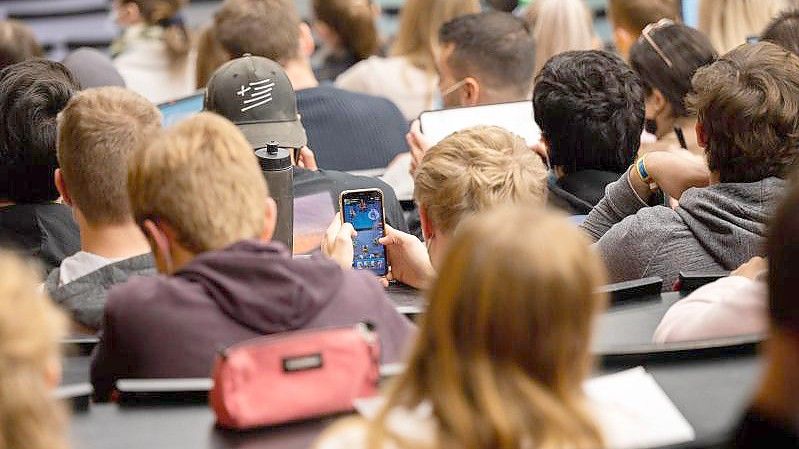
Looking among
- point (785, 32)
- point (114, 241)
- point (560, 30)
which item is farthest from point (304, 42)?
point (114, 241)

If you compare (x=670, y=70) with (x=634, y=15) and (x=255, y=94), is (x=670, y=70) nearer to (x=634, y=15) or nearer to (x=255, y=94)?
(x=255, y=94)

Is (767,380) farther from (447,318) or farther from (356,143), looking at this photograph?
(356,143)

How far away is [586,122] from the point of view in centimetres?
324

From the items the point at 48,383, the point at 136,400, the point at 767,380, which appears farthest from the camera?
the point at 136,400

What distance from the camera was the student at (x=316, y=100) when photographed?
4.49 meters

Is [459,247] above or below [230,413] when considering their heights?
above

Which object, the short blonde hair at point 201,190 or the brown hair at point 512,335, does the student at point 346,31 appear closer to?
the short blonde hair at point 201,190

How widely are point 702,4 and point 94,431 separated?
3671mm

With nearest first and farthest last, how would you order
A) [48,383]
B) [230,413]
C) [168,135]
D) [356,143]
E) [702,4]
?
[48,383]
[230,413]
[168,135]
[356,143]
[702,4]

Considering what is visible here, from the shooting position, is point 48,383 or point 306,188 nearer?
point 48,383

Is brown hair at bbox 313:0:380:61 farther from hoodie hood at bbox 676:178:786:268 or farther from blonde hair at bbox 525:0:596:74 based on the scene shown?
hoodie hood at bbox 676:178:786:268

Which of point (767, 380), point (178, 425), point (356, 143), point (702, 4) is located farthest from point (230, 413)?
point (702, 4)

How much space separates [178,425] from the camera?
1857 millimetres

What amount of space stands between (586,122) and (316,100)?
1.49m
